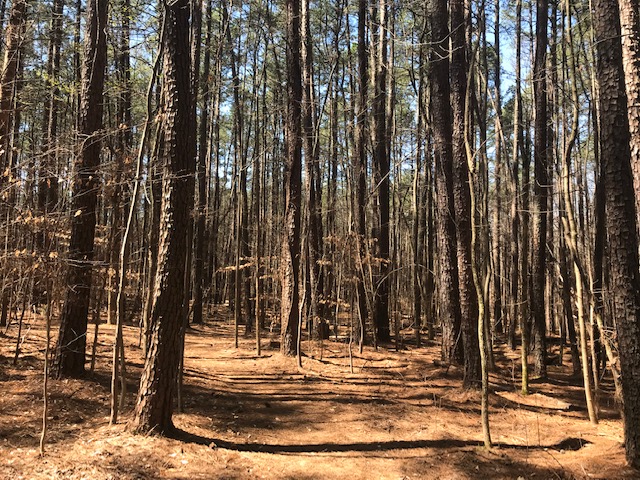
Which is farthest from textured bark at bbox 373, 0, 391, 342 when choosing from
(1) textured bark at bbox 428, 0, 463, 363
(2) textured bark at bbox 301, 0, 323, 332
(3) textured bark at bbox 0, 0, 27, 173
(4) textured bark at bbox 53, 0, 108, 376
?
(3) textured bark at bbox 0, 0, 27, 173

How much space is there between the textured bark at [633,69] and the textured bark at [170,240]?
18.0 ft

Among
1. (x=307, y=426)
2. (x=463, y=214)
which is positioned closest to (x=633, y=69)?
(x=463, y=214)

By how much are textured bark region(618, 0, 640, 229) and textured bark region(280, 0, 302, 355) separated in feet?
23.0

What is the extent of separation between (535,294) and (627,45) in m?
7.43

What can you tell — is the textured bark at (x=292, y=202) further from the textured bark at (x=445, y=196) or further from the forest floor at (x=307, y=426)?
the textured bark at (x=445, y=196)

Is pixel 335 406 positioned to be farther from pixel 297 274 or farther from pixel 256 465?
pixel 297 274

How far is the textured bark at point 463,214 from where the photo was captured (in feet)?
27.9

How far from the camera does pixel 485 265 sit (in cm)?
604

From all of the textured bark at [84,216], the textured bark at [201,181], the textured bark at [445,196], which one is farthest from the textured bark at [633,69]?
the textured bark at [201,181]

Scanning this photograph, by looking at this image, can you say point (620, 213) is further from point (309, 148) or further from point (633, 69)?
point (309, 148)

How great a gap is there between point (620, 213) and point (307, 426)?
207 inches

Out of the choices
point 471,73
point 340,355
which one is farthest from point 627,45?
point 340,355

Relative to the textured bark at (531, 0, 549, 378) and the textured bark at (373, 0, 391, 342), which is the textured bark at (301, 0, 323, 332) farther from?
the textured bark at (531, 0, 549, 378)

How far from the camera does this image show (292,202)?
36.4 feet
